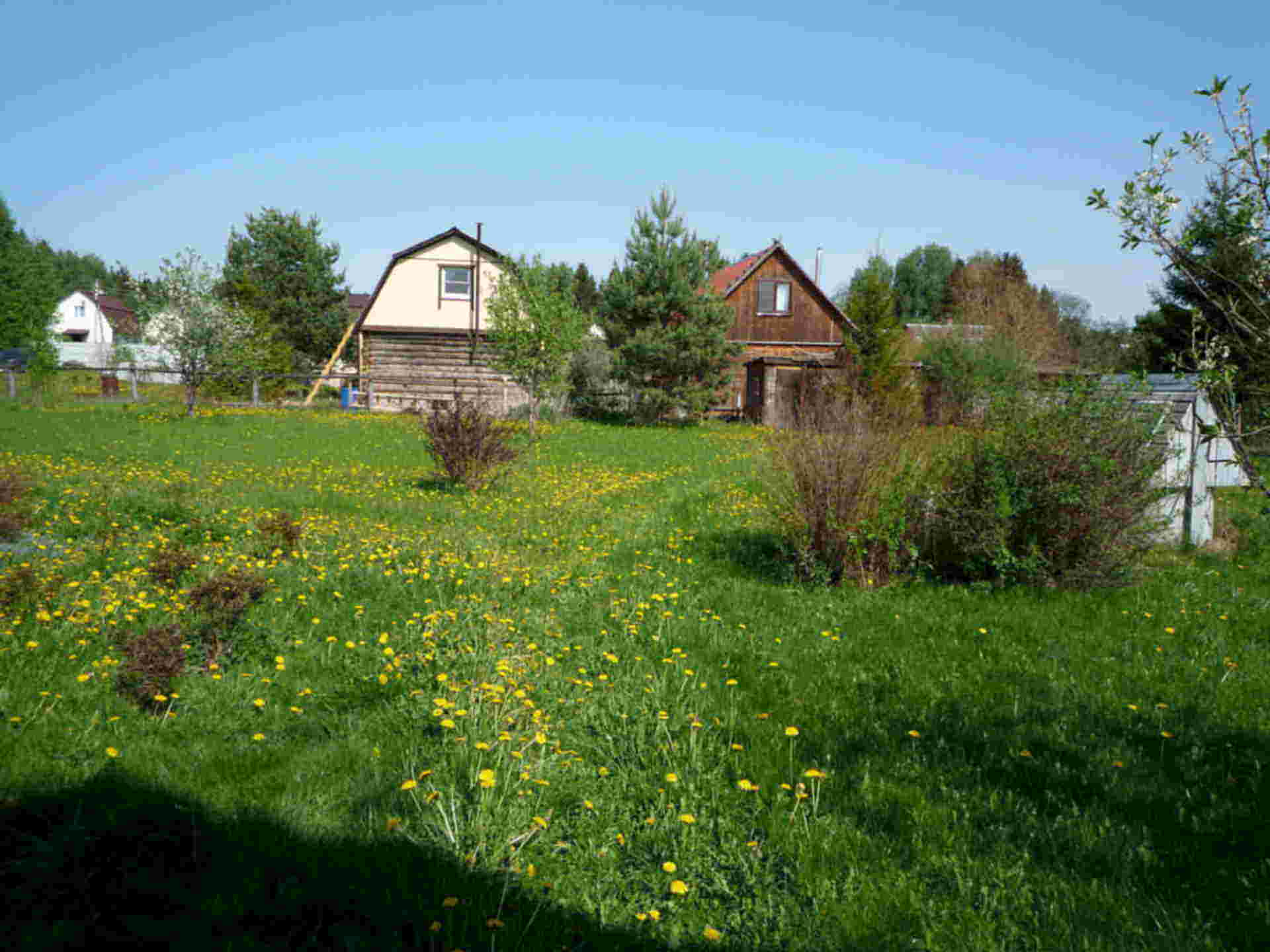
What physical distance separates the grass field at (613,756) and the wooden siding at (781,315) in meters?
27.9

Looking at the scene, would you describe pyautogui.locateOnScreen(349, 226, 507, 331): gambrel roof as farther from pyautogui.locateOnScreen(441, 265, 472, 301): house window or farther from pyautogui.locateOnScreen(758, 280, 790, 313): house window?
pyautogui.locateOnScreen(758, 280, 790, 313): house window

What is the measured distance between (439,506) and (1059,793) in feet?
26.4

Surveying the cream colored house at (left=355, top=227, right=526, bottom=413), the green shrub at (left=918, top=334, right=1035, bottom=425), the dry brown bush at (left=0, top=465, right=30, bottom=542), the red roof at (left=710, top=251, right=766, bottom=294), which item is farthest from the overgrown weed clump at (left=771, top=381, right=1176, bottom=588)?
the red roof at (left=710, top=251, right=766, bottom=294)

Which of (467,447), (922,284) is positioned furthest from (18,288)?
(922,284)

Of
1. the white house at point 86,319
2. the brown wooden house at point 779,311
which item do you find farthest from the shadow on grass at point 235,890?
the white house at point 86,319

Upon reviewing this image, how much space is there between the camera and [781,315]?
3478cm

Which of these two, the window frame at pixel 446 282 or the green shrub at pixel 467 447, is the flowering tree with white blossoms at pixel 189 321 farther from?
the green shrub at pixel 467 447

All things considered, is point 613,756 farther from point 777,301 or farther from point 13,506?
point 777,301

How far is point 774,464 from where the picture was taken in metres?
8.15

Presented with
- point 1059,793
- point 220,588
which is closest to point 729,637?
point 1059,793

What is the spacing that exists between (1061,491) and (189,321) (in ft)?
78.1

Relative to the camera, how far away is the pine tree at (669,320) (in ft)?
88.6

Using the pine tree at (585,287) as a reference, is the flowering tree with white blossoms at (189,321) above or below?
below

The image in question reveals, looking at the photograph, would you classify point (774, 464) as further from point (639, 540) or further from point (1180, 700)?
point (1180, 700)
